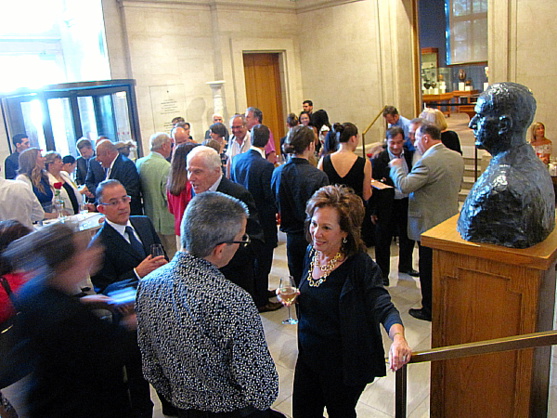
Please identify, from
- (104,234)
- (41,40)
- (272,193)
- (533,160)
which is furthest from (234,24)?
(533,160)

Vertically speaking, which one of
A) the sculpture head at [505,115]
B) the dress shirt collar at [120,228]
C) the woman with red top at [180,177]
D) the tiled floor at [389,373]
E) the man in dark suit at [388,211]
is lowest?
the tiled floor at [389,373]

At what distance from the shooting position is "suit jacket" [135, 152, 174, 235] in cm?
499

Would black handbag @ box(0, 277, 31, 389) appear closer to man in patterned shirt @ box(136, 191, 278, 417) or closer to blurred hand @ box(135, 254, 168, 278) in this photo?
man in patterned shirt @ box(136, 191, 278, 417)

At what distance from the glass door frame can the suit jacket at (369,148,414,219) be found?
577 centimetres

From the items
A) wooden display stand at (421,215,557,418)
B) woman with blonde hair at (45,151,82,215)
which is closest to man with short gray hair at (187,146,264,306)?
wooden display stand at (421,215,557,418)

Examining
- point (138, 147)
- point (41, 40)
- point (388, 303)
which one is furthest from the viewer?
point (41, 40)

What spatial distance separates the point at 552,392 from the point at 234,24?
9.55m

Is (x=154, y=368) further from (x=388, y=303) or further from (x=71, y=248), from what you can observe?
(x=388, y=303)

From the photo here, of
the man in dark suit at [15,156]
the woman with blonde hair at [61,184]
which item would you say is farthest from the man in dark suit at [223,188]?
the man in dark suit at [15,156]

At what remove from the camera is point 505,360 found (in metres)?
2.34

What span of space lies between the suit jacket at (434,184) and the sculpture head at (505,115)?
1632 millimetres

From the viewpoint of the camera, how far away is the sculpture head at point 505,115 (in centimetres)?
217

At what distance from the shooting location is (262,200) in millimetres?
4668

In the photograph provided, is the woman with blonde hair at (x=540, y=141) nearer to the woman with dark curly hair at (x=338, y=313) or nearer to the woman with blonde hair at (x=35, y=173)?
the woman with dark curly hair at (x=338, y=313)
